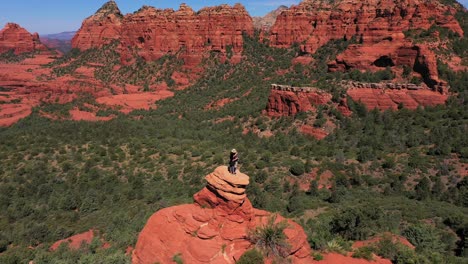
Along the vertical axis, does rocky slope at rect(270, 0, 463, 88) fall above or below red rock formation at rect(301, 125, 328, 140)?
above

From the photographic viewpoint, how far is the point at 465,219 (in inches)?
984

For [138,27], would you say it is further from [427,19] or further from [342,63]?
[427,19]

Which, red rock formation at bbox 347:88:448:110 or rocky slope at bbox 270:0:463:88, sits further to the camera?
rocky slope at bbox 270:0:463:88

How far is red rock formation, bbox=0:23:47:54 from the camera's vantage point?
150m

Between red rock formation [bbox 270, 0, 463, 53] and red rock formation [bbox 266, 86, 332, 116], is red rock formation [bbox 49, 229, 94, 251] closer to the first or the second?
red rock formation [bbox 266, 86, 332, 116]

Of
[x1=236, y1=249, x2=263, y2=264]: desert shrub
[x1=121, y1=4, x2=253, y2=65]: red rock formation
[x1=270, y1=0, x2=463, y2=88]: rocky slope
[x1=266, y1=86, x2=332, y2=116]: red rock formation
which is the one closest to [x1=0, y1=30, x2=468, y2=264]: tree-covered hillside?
[x1=266, y1=86, x2=332, y2=116]: red rock formation

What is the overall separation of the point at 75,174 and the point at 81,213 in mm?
6905

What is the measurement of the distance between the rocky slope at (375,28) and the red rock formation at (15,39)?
437 ft

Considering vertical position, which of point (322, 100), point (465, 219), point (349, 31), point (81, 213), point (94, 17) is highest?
point (94, 17)

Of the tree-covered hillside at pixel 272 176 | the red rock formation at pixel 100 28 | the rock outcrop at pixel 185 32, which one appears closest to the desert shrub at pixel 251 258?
the tree-covered hillside at pixel 272 176

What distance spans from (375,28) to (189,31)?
191 feet

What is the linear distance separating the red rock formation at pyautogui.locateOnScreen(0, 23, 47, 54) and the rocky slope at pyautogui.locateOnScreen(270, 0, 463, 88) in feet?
437

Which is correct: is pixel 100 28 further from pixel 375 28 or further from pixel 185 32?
pixel 375 28

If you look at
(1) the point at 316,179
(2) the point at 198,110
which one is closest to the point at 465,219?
(1) the point at 316,179
